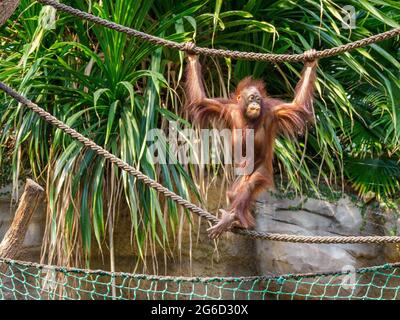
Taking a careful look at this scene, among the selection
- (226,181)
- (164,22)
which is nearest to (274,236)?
(226,181)

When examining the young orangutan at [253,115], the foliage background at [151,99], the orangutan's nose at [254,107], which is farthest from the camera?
the foliage background at [151,99]

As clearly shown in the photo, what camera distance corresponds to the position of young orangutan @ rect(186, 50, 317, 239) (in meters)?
3.24

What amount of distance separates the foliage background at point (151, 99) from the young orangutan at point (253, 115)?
1.91ft

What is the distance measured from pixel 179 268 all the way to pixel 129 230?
0.40 m

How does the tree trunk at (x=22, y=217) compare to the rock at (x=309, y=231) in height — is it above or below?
above

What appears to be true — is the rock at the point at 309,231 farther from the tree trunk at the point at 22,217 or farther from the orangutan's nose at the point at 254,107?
the tree trunk at the point at 22,217

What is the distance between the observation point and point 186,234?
14.5 feet

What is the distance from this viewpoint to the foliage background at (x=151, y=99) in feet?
13.5

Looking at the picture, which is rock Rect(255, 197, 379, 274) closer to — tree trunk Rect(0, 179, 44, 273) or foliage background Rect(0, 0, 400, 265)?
foliage background Rect(0, 0, 400, 265)

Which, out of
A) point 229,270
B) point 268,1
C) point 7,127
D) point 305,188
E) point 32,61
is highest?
point 268,1

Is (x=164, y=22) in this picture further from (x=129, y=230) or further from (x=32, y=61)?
(x=129, y=230)

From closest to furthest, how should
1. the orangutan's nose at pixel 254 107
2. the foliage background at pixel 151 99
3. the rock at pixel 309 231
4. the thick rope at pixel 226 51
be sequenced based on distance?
the thick rope at pixel 226 51 → the orangutan's nose at pixel 254 107 → the foliage background at pixel 151 99 → the rock at pixel 309 231

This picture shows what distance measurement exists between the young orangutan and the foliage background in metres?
0.58

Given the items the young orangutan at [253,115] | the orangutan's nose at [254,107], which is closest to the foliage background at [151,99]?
the young orangutan at [253,115]
